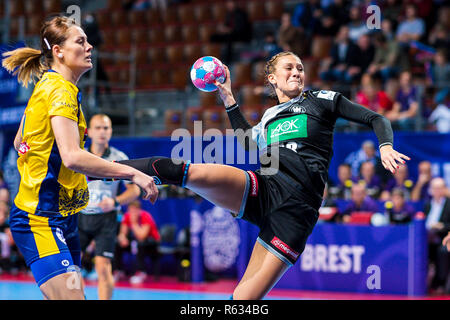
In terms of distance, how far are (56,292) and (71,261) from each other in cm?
19

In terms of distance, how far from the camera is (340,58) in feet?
39.2

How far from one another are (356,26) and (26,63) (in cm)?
973

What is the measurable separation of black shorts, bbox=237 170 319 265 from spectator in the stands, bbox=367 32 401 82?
25.2ft

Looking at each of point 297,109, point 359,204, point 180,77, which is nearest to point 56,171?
point 297,109

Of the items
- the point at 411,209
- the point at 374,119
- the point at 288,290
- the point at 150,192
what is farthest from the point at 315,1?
the point at 150,192

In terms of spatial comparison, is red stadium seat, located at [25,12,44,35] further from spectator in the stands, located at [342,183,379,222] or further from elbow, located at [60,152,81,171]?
elbow, located at [60,152,81,171]

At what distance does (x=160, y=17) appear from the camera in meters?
16.2

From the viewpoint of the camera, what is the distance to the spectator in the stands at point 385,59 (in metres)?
11.2

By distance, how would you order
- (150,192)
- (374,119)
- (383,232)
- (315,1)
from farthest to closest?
1. (315,1)
2. (383,232)
3. (374,119)
4. (150,192)

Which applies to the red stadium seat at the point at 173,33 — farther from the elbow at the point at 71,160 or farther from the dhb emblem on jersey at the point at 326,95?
the elbow at the point at 71,160

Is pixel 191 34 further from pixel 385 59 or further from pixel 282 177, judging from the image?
pixel 282 177

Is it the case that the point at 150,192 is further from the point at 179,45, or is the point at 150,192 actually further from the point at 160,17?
the point at 160,17

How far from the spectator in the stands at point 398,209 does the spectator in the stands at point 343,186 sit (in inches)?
29.6
